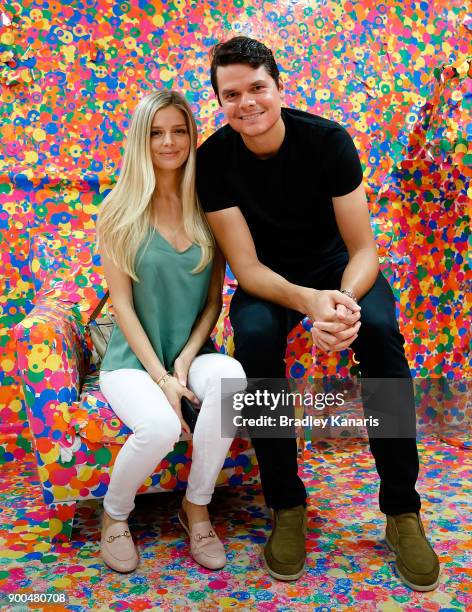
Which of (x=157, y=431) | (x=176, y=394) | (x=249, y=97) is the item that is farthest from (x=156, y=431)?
(x=249, y=97)

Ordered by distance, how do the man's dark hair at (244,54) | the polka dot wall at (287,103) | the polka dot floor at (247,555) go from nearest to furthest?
1. the polka dot floor at (247,555)
2. the man's dark hair at (244,54)
3. the polka dot wall at (287,103)

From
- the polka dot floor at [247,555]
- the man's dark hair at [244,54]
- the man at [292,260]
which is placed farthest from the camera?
the man's dark hair at [244,54]

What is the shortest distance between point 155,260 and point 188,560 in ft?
2.76

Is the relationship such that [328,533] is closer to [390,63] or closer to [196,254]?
[196,254]

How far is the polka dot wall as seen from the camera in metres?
2.56

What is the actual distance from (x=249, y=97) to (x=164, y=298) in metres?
0.62

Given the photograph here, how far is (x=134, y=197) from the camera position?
1.74 meters

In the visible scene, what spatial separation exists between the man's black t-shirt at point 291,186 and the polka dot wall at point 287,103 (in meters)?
0.96

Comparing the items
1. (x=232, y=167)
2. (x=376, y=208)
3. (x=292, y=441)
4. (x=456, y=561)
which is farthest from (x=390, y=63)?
(x=456, y=561)

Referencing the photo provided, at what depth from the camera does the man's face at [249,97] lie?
1.67m

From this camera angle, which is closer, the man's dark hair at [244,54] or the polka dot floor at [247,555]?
the polka dot floor at [247,555]

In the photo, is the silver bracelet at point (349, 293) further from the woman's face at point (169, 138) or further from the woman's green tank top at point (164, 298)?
the woman's face at point (169, 138)

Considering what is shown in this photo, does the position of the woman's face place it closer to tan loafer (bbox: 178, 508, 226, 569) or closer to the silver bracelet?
the silver bracelet

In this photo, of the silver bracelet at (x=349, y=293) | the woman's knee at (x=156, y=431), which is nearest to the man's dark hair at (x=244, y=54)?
the silver bracelet at (x=349, y=293)
